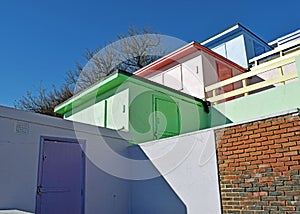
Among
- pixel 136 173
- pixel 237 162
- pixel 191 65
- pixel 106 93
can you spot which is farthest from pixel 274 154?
pixel 191 65

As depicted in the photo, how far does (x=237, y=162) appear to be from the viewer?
4.48 m

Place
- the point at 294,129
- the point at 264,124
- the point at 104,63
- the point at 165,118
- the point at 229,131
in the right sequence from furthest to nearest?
the point at 104,63 < the point at 165,118 < the point at 229,131 < the point at 264,124 < the point at 294,129

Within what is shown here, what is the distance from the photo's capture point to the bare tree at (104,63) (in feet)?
46.9

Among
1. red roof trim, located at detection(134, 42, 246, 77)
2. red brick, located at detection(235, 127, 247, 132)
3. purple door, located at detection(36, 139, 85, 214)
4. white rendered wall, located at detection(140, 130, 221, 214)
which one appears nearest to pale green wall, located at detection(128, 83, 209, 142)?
white rendered wall, located at detection(140, 130, 221, 214)

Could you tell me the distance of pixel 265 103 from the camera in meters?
6.85

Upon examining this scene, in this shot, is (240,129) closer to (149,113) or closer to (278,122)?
(278,122)

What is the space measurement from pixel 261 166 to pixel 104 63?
11429 millimetres

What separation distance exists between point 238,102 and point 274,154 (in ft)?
12.0

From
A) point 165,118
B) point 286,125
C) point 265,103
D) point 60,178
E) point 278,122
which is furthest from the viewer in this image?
point 165,118

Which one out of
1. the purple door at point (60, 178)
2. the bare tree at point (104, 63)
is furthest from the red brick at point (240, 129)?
the bare tree at point (104, 63)

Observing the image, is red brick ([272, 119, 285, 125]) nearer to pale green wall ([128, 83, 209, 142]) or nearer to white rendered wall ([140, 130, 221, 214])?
white rendered wall ([140, 130, 221, 214])

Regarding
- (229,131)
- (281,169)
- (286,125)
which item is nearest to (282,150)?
(281,169)

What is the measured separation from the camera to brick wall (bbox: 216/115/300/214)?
3.79 metres

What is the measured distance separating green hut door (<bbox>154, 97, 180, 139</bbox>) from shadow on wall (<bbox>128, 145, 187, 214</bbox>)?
127 centimetres
